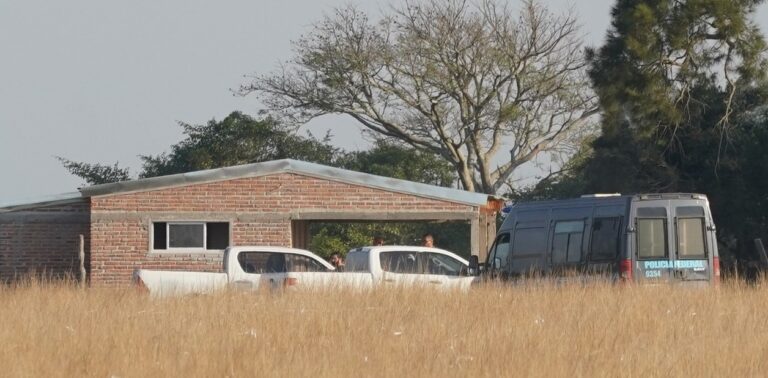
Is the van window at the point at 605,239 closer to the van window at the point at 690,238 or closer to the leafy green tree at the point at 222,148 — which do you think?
the van window at the point at 690,238

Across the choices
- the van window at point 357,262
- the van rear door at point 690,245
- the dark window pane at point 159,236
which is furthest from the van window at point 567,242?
the dark window pane at point 159,236

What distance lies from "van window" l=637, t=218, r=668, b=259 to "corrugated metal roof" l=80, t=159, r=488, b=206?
10986 mm

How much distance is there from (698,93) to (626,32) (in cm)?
255

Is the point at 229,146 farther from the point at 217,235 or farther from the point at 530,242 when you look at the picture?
the point at 530,242

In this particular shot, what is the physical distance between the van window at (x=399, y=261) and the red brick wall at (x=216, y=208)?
25.1 ft

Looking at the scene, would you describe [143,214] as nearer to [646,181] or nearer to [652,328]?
[646,181]

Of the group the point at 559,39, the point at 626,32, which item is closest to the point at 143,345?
the point at 626,32

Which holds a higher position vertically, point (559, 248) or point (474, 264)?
point (559, 248)

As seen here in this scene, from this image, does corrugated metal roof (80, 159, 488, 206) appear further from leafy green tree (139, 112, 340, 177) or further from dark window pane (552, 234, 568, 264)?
leafy green tree (139, 112, 340, 177)

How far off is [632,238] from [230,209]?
12869 mm

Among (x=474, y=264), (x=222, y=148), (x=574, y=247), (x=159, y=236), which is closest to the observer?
(x=574, y=247)

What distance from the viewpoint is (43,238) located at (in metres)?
32.6

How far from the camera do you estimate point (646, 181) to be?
38594 mm

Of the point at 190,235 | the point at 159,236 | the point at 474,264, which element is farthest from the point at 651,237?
the point at 159,236
